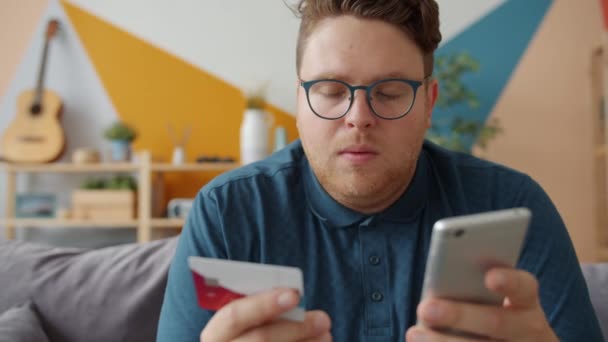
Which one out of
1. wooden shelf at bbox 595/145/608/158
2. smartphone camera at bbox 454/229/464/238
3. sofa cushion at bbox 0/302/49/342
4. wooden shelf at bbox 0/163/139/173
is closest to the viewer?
smartphone camera at bbox 454/229/464/238

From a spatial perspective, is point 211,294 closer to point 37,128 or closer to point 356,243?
point 356,243

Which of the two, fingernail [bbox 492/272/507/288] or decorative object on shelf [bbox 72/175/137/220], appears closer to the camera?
fingernail [bbox 492/272/507/288]

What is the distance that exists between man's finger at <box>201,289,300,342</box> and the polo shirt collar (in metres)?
0.40

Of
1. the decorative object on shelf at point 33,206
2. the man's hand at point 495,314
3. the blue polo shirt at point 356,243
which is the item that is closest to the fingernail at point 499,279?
the man's hand at point 495,314

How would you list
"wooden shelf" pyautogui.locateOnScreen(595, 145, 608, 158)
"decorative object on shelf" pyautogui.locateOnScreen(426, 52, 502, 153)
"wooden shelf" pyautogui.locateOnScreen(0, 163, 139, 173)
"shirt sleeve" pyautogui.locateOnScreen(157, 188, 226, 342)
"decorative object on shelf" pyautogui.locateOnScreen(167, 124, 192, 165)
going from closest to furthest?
1. "shirt sleeve" pyautogui.locateOnScreen(157, 188, 226, 342)
2. "decorative object on shelf" pyautogui.locateOnScreen(426, 52, 502, 153)
3. "wooden shelf" pyautogui.locateOnScreen(595, 145, 608, 158)
4. "wooden shelf" pyautogui.locateOnScreen(0, 163, 139, 173)
5. "decorative object on shelf" pyautogui.locateOnScreen(167, 124, 192, 165)

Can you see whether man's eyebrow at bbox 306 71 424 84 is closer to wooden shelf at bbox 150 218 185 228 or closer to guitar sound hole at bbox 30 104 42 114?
wooden shelf at bbox 150 218 185 228

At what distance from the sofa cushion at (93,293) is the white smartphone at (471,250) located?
843 mm

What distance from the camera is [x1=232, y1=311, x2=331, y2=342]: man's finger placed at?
2.09 feet

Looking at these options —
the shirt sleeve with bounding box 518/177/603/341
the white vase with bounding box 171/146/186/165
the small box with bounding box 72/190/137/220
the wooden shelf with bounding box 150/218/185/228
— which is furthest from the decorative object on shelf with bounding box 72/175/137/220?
the shirt sleeve with bounding box 518/177/603/341

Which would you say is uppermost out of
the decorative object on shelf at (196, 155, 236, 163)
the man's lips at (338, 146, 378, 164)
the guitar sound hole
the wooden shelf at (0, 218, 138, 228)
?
the guitar sound hole

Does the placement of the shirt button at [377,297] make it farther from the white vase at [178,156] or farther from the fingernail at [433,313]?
the white vase at [178,156]

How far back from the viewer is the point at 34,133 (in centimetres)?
318

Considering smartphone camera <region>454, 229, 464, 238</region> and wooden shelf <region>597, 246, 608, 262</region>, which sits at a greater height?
smartphone camera <region>454, 229, 464, 238</region>

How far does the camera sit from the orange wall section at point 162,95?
3.39 m
